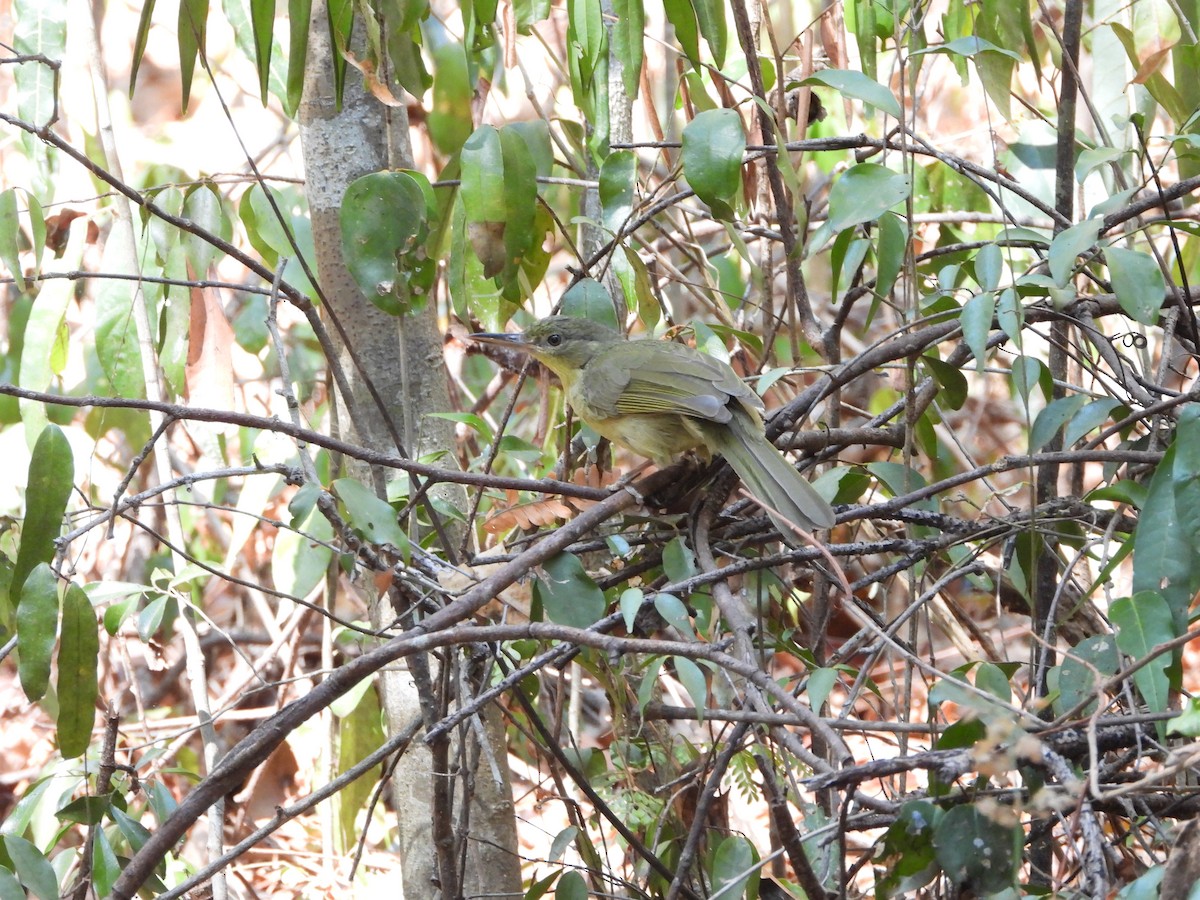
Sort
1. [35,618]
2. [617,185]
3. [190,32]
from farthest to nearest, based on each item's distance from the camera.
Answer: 1. [617,185]
2. [190,32]
3. [35,618]

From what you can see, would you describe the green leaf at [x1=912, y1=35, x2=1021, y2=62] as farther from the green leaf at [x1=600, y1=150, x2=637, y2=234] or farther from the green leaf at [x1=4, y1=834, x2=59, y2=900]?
the green leaf at [x1=4, y1=834, x2=59, y2=900]

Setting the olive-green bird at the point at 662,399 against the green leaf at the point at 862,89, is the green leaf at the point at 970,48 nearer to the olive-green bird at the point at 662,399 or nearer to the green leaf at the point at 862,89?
the green leaf at the point at 862,89

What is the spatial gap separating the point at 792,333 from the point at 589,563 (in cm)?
77

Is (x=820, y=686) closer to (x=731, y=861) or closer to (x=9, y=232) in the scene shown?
(x=731, y=861)

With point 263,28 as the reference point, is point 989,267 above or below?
below

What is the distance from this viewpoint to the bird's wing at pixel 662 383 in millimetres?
2852

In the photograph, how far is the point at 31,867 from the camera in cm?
204

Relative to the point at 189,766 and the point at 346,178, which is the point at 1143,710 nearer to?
the point at 346,178

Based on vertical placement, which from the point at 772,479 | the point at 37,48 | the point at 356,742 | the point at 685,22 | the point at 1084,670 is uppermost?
the point at 37,48

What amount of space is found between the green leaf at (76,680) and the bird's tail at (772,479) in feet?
4.01

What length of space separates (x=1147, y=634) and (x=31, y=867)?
1871 millimetres

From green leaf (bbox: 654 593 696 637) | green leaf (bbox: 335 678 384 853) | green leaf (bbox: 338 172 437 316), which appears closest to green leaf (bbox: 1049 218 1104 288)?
green leaf (bbox: 654 593 696 637)

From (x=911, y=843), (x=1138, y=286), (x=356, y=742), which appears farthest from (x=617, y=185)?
(x=356, y=742)

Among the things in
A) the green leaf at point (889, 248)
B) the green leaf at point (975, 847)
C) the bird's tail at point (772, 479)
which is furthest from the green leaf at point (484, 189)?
→ the green leaf at point (975, 847)
